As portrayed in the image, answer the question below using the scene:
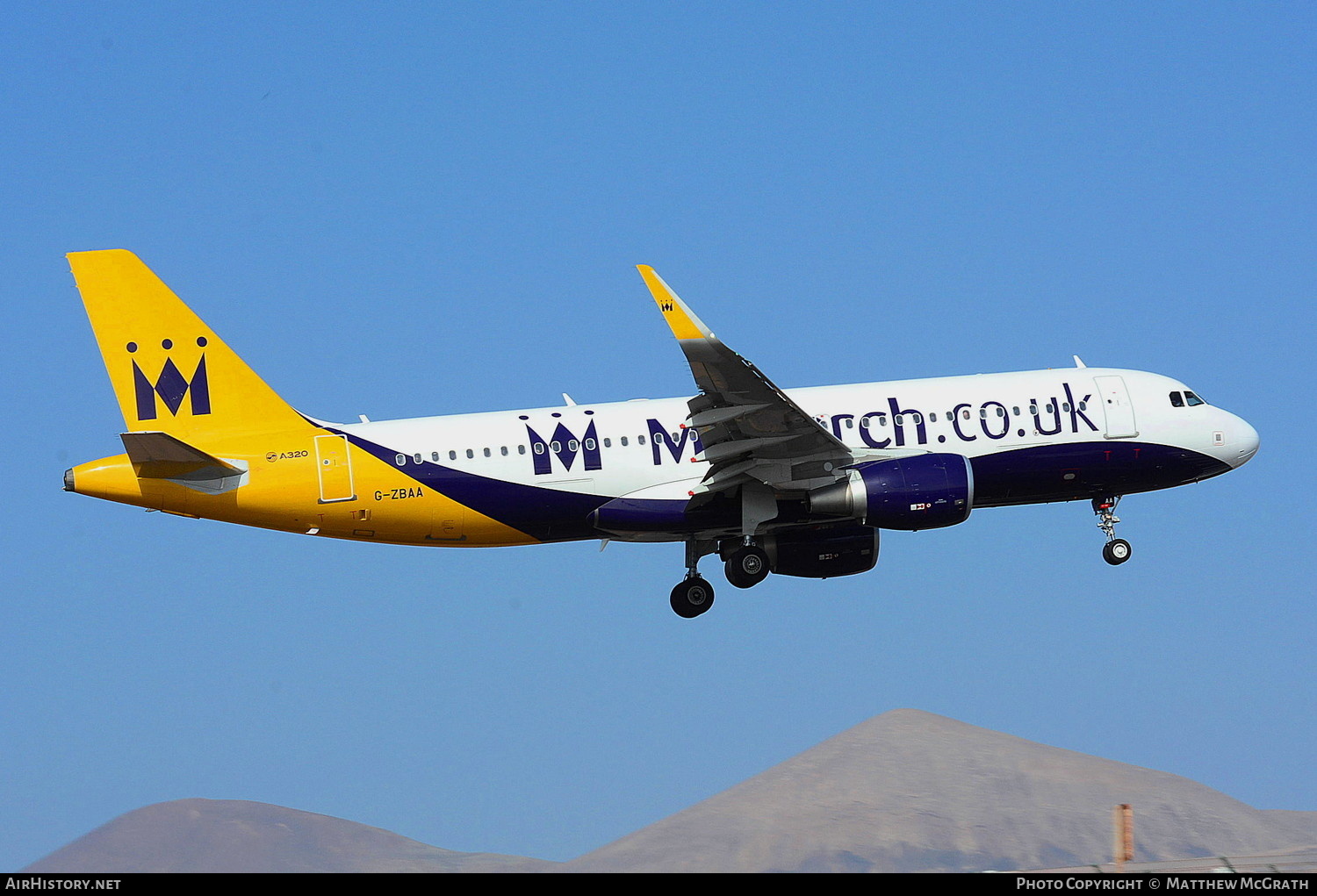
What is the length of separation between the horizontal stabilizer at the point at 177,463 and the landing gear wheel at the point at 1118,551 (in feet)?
84.2

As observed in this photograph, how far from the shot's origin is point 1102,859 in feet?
623

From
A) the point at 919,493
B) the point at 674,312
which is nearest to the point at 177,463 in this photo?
the point at 674,312

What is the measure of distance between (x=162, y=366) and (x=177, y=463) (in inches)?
156

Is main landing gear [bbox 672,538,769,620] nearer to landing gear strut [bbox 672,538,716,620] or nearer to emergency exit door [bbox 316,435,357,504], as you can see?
landing gear strut [bbox 672,538,716,620]

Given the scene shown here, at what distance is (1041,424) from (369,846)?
125009 mm

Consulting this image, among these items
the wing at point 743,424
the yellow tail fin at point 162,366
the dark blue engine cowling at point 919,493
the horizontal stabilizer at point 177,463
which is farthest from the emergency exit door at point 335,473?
the dark blue engine cowling at point 919,493

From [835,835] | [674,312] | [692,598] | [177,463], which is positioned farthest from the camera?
[835,835]

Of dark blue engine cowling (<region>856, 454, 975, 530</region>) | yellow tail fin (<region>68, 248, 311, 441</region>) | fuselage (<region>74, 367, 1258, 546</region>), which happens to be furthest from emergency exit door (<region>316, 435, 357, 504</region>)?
dark blue engine cowling (<region>856, 454, 975, 530</region>)

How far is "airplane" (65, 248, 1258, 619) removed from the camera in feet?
132

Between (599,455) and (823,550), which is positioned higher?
(599,455)

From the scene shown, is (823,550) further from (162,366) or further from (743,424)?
(162,366)

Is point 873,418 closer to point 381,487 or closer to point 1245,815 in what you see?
point 381,487

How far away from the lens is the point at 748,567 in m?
43.6
